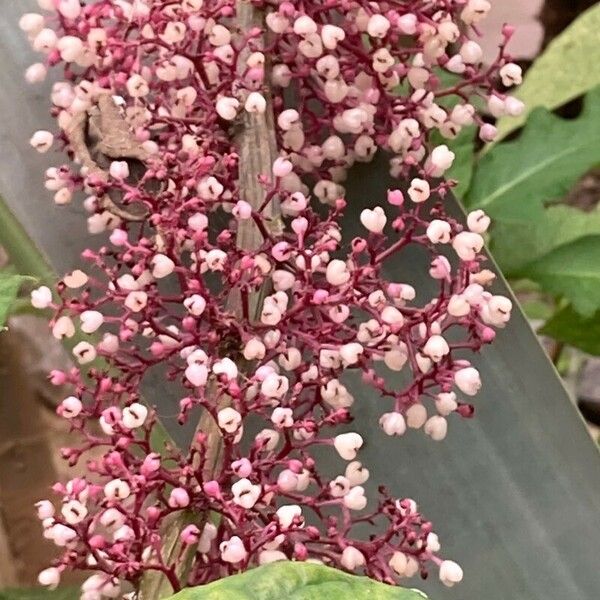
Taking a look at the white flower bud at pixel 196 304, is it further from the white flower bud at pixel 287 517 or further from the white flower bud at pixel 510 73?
the white flower bud at pixel 510 73

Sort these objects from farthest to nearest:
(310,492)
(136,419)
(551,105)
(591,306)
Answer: (551,105)
(591,306)
(310,492)
(136,419)

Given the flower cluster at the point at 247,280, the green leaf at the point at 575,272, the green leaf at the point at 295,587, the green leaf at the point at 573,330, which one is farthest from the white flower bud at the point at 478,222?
the green leaf at the point at 573,330

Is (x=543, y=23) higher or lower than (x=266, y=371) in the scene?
lower

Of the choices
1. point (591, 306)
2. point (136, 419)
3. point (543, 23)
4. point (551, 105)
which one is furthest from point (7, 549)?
point (543, 23)

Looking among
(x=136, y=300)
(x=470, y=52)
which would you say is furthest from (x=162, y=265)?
(x=470, y=52)

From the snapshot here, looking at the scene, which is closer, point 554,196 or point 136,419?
point 136,419

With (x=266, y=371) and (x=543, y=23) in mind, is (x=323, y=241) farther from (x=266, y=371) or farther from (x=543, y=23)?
(x=543, y=23)

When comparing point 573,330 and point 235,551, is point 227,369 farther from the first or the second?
point 573,330
